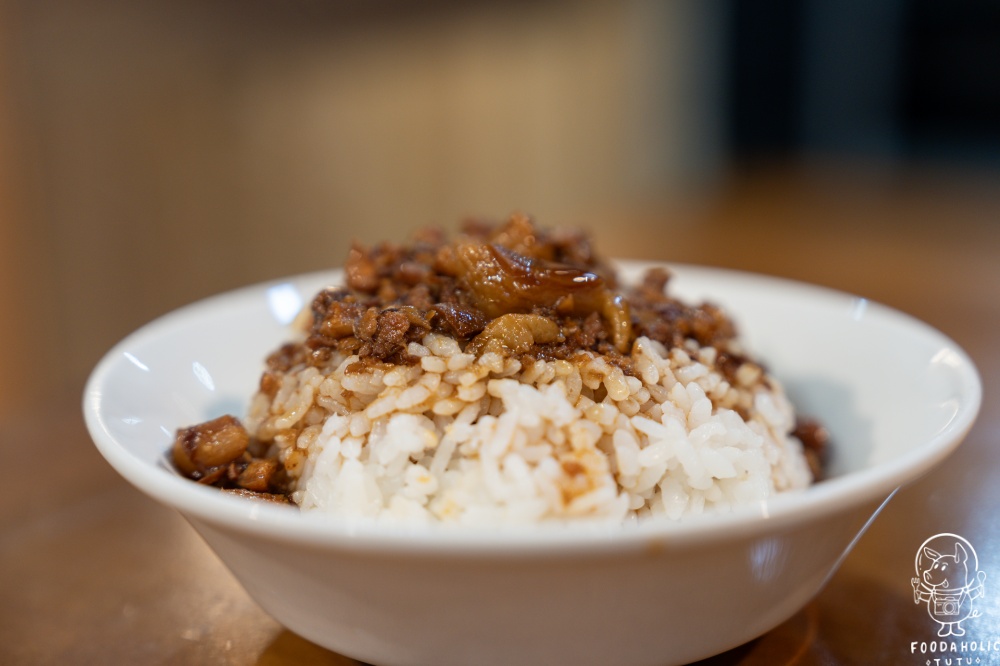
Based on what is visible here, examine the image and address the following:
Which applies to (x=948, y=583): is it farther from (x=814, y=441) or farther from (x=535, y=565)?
(x=535, y=565)

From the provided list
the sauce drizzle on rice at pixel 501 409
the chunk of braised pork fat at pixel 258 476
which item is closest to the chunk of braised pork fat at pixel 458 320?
the sauce drizzle on rice at pixel 501 409

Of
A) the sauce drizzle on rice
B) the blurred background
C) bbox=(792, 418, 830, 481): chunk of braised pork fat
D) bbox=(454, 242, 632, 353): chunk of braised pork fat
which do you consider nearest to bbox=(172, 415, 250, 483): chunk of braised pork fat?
the sauce drizzle on rice

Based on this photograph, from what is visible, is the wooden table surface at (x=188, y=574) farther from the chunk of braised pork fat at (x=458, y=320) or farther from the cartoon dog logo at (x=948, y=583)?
the chunk of braised pork fat at (x=458, y=320)

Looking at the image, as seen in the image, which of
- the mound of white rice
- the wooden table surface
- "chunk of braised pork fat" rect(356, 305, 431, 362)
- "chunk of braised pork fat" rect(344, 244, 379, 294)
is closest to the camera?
the mound of white rice

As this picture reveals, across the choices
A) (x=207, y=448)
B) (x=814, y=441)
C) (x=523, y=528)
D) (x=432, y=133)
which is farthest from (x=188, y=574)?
(x=432, y=133)

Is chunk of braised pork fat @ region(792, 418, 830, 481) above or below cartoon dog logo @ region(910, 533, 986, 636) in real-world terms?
above

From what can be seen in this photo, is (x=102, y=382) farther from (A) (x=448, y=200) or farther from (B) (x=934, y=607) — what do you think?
(A) (x=448, y=200)

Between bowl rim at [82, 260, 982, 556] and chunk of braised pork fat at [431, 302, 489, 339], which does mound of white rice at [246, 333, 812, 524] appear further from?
bowl rim at [82, 260, 982, 556]
